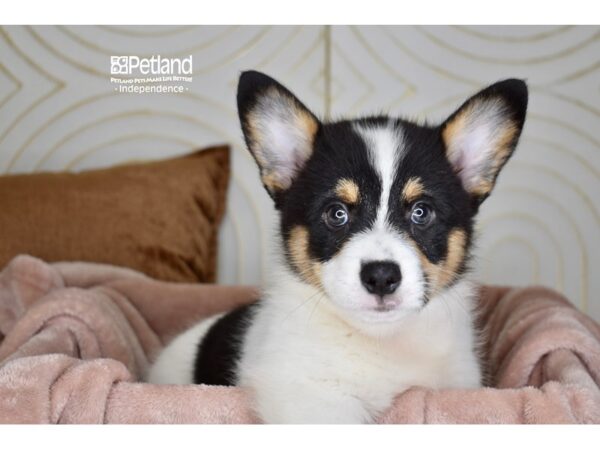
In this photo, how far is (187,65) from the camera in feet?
10.2

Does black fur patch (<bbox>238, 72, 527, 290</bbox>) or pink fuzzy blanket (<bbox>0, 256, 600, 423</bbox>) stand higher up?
black fur patch (<bbox>238, 72, 527, 290</bbox>)

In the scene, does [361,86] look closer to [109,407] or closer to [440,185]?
[440,185]

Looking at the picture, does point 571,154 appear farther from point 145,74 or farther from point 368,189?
point 145,74

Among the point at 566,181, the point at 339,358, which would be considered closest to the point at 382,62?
the point at 566,181

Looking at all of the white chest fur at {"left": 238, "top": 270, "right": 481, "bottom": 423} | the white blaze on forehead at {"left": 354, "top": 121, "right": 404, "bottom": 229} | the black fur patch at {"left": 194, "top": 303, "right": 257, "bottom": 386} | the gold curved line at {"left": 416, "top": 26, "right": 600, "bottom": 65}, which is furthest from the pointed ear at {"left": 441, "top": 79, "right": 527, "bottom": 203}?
the gold curved line at {"left": 416, "top": 26, "right": 600, "bottom": 65}

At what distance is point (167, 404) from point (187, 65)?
1617mm

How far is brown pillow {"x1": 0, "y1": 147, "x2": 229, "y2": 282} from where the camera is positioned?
313 centimetres

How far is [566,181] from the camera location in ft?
10.8

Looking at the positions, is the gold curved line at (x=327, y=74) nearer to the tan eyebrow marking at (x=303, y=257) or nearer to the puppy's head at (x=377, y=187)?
the puppy's head at (x=377, y=187)

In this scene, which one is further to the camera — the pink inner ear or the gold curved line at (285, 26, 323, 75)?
the gold curved line at (285, 26, 323, 75)

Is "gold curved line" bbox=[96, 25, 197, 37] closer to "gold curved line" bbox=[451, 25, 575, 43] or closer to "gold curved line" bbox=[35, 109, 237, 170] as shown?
"gold curved line" bbox=[35, 109, 237, 170]
